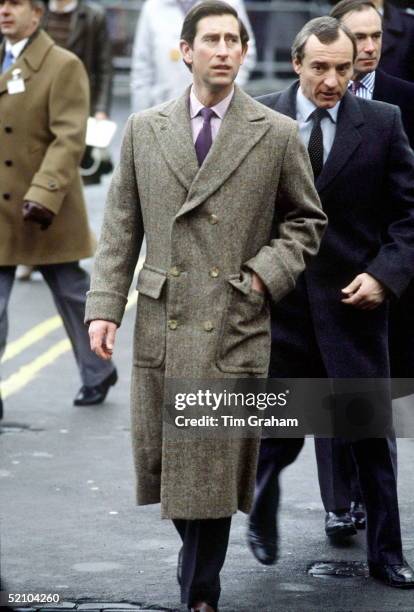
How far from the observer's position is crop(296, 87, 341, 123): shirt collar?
6031 mm

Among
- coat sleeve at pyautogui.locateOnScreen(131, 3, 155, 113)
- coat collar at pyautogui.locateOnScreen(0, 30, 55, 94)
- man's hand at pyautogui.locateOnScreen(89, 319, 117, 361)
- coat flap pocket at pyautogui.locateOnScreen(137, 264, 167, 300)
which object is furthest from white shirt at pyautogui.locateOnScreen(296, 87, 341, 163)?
coat sleeve at pyautogui.locateOnScreen(131, 3, 155, 113)

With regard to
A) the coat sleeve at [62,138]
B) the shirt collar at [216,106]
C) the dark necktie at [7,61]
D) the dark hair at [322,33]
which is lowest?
the coat sleeve at [62,138]

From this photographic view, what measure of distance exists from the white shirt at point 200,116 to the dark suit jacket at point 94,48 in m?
7.37

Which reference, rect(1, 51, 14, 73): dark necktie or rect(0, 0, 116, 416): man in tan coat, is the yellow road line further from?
rect(1, 51, 14, 73): dark necktie

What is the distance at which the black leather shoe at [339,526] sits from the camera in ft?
21.6

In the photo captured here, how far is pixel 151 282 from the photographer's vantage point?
18.0 ft

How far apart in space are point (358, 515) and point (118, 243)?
1801mm

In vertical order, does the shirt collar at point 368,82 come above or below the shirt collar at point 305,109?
below

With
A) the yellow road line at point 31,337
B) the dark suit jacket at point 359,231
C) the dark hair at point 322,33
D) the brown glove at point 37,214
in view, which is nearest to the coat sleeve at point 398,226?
the dark suit jacket at point 359,231

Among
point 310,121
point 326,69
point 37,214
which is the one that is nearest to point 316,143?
point 310,121

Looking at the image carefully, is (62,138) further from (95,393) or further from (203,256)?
(203,256)

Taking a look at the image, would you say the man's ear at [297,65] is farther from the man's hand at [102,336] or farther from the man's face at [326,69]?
the man's hand at [102,336]

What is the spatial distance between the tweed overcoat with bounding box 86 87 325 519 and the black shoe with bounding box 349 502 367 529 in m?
1.29

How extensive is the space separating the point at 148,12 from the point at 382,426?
25.2 feet
